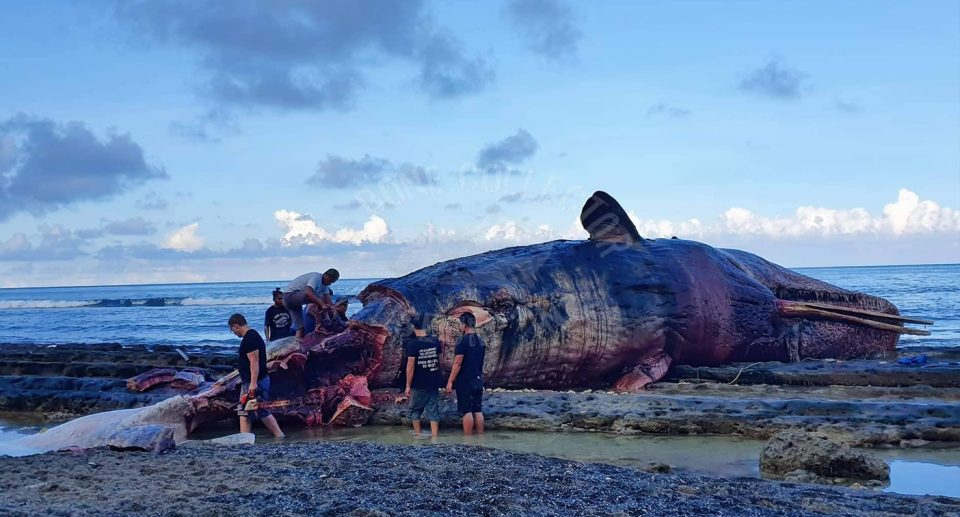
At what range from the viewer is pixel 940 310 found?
28.4 m

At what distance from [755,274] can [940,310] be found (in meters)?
19.2

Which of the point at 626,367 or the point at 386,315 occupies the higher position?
the point at 386,315

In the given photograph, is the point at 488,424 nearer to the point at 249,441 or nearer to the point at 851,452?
the point at 249,441

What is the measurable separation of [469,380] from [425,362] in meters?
0.52

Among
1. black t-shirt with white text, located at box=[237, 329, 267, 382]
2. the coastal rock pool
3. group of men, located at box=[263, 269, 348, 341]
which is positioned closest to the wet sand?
the coastal rock pool

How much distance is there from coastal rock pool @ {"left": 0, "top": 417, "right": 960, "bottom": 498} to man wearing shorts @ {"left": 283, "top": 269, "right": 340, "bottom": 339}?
101 inches

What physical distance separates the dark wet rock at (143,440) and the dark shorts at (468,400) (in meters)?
2.91

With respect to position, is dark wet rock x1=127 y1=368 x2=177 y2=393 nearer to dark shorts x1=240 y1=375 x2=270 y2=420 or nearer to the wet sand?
dark shorts x1=240 y1=375 x2=270 y2=420

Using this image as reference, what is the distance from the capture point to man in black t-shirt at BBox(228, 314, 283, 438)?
881cm

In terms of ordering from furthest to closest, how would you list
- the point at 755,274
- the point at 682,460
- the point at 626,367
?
the point at 755,274 < the point at 626,367 < the point at 682,460

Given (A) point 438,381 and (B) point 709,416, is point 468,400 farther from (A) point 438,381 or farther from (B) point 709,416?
(B) point 709,416

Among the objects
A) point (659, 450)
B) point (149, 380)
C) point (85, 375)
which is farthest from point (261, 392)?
point (85, 375)

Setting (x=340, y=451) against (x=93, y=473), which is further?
(x=340, y=451)

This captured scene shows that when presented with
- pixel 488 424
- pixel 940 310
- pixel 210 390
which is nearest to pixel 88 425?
pixel 210 390
